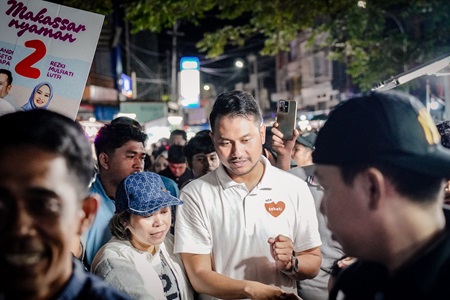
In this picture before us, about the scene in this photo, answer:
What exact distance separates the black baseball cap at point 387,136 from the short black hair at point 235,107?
1.71 m

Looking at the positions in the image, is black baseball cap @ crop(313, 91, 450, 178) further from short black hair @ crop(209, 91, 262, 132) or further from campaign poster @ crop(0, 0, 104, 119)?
campaign poster @ crop(0, 0, 104, 119)

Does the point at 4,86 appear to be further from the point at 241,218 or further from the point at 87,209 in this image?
the point at 87,209

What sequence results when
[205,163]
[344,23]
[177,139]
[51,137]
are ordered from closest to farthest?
[51,137] → [205,163] → [177,139] → [344,23]

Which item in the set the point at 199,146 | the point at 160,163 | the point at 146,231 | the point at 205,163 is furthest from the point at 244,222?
the point at 160,163

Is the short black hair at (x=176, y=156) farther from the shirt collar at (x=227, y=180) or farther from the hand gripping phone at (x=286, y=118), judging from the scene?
the shirt collar at (x=227, y=180)

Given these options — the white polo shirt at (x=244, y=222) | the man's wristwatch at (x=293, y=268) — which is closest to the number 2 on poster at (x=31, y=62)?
the white polo shirt at (x=244, y=222)

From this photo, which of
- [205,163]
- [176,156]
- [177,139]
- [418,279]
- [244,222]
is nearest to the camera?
[418,279]

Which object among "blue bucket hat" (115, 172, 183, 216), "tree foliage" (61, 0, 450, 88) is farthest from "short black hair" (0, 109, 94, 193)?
"tree foliage" (61, 0, 450, 88)

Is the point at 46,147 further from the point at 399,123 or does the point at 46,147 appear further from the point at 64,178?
the point at 399,123

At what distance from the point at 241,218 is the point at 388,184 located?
1726 millimetres

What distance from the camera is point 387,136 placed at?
171 centimetres

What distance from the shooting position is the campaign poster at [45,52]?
139 inches

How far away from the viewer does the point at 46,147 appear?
1677 mm

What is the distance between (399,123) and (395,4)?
1316cm
